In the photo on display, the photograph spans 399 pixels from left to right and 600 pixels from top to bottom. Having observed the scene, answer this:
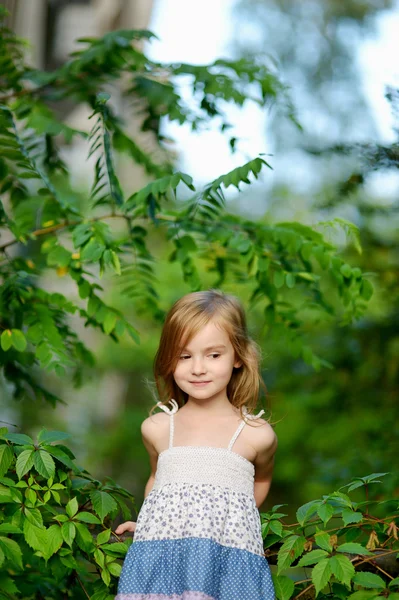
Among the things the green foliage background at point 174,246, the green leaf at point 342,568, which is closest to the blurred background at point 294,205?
the green foliage background at point 174,246

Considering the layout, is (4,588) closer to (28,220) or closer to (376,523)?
(376,523)

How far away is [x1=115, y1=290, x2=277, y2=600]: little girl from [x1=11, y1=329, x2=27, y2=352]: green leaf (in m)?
0.48

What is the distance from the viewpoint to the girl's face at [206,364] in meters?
2.21

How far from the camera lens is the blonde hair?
2.24 m

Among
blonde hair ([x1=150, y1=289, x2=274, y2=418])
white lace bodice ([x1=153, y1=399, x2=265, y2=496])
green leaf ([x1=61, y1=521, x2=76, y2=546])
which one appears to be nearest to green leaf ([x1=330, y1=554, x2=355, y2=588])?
white lace bodice ([x1=153, y1=399, x2=265, y2=496])

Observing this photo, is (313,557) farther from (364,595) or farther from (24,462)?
(24,462)

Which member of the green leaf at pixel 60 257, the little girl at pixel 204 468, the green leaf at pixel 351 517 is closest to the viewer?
the green leaf at pixel 351 517

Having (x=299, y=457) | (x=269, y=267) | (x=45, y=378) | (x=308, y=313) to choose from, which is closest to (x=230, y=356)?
(x=269, y=267)

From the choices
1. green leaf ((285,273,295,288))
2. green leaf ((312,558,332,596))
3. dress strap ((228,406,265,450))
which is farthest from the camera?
green leaf ((285,273,295,288))

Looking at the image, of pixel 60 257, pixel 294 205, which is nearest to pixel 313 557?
pixel 60 257

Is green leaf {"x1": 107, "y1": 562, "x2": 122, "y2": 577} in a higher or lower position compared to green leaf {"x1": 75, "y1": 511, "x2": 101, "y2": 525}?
lower

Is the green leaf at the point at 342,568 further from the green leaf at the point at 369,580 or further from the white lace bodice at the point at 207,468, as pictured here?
the white lace bodice at the point at 207,468

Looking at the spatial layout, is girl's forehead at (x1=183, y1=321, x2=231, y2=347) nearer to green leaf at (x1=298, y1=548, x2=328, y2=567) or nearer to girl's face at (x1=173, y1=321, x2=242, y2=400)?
girl's face at (x1=173, y1=321, x2=242, y2=400)

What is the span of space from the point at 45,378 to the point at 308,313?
12.3ft
